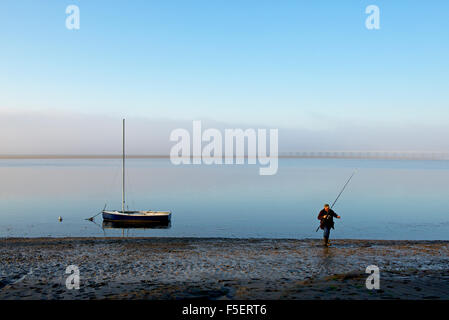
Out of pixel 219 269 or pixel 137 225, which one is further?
pixel 137 225

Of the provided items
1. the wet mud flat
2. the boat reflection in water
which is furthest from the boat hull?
the wet mud flat

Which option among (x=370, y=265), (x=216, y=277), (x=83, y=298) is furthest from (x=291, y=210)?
(x=83, y=298)

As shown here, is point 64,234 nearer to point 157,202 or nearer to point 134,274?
point 134,274

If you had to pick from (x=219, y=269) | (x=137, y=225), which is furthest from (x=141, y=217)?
(x=219, y=269)

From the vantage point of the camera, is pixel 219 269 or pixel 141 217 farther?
pixel 141 217

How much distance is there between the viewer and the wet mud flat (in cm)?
1180

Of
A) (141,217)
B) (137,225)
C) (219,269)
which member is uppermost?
(219,269)

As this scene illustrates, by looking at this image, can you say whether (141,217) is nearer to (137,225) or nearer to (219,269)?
(137,225)

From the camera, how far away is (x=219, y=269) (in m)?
15.8

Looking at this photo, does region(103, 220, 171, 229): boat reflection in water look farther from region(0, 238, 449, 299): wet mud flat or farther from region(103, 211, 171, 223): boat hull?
region(0, 238, 449, 299): wet mud flat

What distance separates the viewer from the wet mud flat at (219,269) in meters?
11.8

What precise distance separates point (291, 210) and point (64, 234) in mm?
26911

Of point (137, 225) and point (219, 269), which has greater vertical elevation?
point (219, 269)

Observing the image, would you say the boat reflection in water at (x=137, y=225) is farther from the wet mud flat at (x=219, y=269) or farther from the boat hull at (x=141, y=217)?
the wet mud flat at (x=219, y=269)
